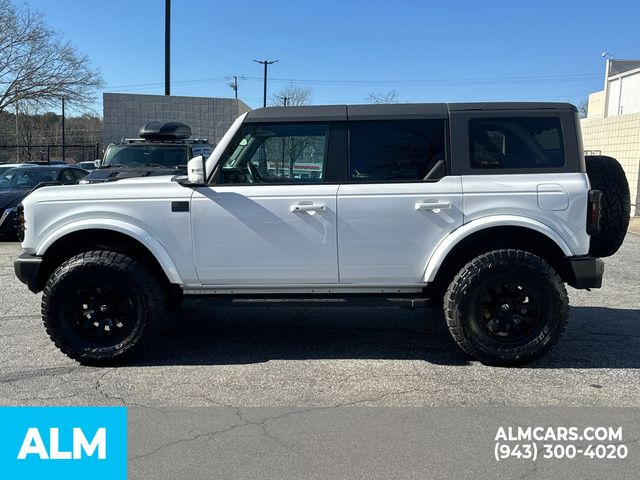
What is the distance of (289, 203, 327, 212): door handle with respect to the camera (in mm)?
4547

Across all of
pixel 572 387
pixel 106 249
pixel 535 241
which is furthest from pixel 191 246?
pixel 572 387

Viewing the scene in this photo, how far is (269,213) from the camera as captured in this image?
456 centimetres

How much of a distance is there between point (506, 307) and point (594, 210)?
3.28 feet

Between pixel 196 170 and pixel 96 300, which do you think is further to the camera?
pixel 96 300

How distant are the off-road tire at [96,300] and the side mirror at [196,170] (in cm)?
83

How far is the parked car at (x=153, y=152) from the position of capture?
11.0 meters

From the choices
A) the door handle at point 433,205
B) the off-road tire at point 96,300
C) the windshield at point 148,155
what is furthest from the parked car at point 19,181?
the door handle at point 433,205

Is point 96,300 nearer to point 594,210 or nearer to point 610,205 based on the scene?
point 594,210

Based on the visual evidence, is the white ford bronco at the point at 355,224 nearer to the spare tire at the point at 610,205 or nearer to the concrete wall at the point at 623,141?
the spare tire at the point at 610,205

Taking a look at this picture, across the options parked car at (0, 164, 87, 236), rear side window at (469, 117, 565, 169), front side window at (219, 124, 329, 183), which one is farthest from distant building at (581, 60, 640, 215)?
parked car at (0, 164, 87, 236)

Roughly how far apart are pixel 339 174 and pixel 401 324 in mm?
1989

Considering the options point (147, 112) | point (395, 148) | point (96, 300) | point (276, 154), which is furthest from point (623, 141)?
point (147, 112)

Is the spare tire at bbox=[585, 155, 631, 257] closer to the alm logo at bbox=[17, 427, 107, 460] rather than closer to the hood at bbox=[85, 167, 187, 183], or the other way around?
the alm logo at bbox=[17, 427, 107, 460]

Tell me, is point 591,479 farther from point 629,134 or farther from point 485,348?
point 629,134
